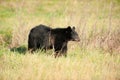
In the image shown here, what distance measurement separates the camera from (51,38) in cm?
1073

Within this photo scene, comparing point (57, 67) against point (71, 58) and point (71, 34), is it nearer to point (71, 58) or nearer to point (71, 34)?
point (71, 58)

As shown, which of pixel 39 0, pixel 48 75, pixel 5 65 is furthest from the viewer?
pixel 39 0

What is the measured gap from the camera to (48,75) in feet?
26.2

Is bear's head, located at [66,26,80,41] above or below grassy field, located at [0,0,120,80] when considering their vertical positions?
above

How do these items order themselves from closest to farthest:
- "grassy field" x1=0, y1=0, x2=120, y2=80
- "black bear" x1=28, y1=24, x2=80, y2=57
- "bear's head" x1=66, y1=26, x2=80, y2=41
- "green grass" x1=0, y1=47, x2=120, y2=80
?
"green grass" x1=0, y1=47, x2=120, y2=80, "grassy field" x1=0, y1=0, x2=120, y2=80, "black bear" x1=28, y1=24, x2=80, y2=57, "bear's head" x1=66, y1=26, x2=80, y2=41


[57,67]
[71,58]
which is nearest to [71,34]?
[71,58]

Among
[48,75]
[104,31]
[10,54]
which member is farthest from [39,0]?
[48,75]

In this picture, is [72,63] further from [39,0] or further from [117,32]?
[39,0]

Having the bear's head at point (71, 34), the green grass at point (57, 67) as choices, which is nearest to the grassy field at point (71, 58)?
the green grass at point (57, 67)

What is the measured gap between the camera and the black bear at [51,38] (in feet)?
34.6

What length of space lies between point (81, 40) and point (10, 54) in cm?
255

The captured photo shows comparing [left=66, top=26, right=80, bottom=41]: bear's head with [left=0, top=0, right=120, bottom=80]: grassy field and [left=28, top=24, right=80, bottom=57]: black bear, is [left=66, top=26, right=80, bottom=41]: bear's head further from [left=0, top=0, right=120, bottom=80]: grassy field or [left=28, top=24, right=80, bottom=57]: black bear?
[left=0, top=0, right=120, bottom=80]: grassy field

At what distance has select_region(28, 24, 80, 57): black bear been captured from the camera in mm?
10555

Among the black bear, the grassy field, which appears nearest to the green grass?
the grassy field
